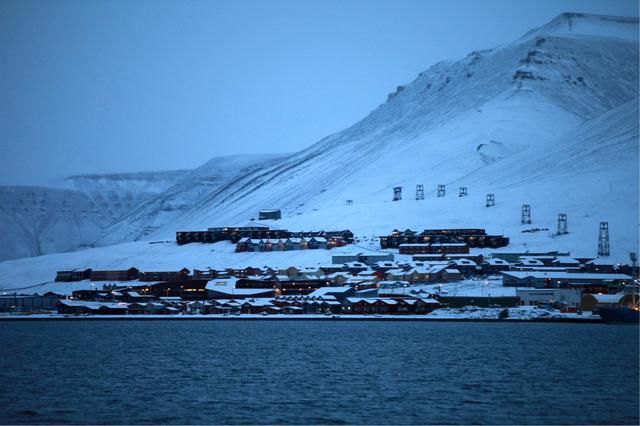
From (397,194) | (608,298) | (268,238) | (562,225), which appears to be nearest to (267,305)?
(608,298)

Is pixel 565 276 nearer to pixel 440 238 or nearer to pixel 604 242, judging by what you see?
pixel 604 242

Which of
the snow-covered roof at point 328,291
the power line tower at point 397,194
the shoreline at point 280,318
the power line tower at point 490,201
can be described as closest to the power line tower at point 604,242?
the power line tower at point 490,201

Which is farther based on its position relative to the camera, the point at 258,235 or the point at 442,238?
the point at 258,235

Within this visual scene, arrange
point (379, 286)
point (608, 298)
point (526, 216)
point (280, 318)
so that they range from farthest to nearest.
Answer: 1. point (526, 216)
2. point (379, 286)
3. point (280, 318)
4. point (608, 298)

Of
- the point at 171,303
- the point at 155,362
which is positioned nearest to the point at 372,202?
the point at 171,303

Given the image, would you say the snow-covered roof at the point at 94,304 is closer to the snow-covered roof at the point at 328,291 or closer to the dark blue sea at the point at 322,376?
the snow-covered roof at the point at 328,291

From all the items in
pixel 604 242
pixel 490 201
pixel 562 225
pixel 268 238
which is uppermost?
pixel 490 201

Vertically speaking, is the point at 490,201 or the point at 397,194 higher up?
A: the point at 397,194
